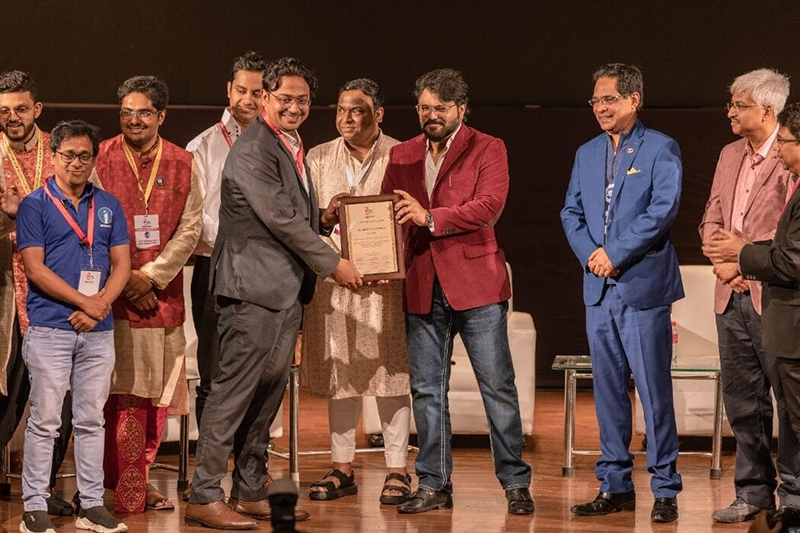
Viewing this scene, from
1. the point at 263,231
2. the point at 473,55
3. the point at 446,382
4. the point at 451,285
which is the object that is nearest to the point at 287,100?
the point at 263,231

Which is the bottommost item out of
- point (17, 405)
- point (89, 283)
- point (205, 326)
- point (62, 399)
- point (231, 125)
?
point (17, 405)

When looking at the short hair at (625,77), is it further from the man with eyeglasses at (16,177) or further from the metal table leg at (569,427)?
the man with eyeglasses at (16,177)

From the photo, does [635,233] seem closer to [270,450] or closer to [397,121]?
[270,450]

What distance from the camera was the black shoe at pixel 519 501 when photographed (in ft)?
17.2

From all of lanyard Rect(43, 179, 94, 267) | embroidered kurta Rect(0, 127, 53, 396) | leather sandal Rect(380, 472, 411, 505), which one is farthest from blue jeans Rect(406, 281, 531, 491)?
embroidered kurta Rect(0, 127, 53, 396)

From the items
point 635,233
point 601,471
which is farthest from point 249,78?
point 601,471

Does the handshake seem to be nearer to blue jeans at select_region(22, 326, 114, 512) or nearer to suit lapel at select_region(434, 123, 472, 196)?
suit lapel at select_region(434, 123, 472, 196)

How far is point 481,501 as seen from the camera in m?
5.48

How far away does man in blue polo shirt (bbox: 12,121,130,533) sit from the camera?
480cm

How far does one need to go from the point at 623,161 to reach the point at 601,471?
4.31 feet

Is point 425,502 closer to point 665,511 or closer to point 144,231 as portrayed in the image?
point 665,511

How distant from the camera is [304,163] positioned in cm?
518

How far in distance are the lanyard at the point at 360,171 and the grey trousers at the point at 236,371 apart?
2.55 feet

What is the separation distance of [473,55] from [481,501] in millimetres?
3764
